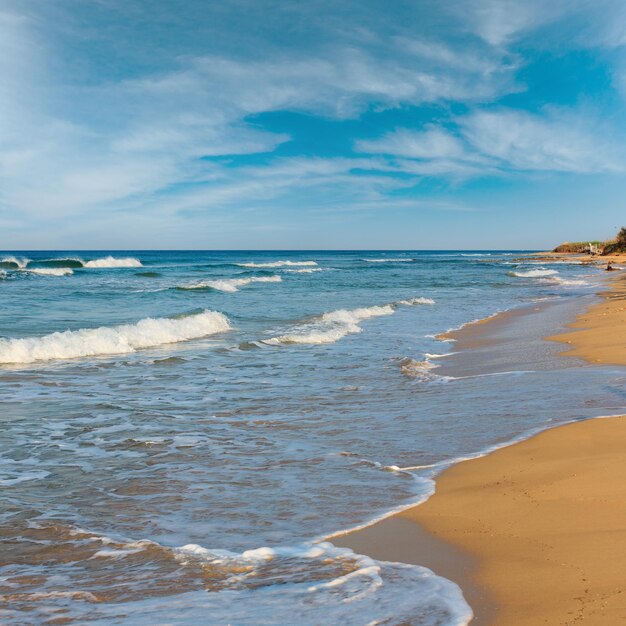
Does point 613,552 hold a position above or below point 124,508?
above

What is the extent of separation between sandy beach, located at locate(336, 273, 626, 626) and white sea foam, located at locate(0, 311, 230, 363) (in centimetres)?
967

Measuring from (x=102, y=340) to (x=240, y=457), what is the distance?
8.55m

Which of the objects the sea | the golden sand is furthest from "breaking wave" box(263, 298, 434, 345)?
the golden sand

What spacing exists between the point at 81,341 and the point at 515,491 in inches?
425

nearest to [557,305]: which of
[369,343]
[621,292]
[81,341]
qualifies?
[621,292]

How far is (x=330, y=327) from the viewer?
16359 millimetres

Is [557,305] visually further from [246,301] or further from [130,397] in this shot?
[130,397]

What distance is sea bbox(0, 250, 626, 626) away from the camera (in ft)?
10.3

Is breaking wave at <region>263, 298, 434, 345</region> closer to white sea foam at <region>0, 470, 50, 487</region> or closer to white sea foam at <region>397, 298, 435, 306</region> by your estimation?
white sea foam at <region>397, 298, 435, 306</region>

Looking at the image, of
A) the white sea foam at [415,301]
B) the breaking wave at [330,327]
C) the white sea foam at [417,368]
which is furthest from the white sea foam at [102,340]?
the white sea foam at [415,301]

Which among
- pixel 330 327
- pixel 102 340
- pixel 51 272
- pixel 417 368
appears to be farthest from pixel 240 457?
pixel 51 272

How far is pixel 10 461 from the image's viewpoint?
5.53m

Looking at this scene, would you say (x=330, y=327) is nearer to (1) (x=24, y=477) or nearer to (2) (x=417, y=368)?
(2) (x=417, y=368)

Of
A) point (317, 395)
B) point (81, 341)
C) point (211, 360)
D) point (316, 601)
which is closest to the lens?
point (316, 601)
